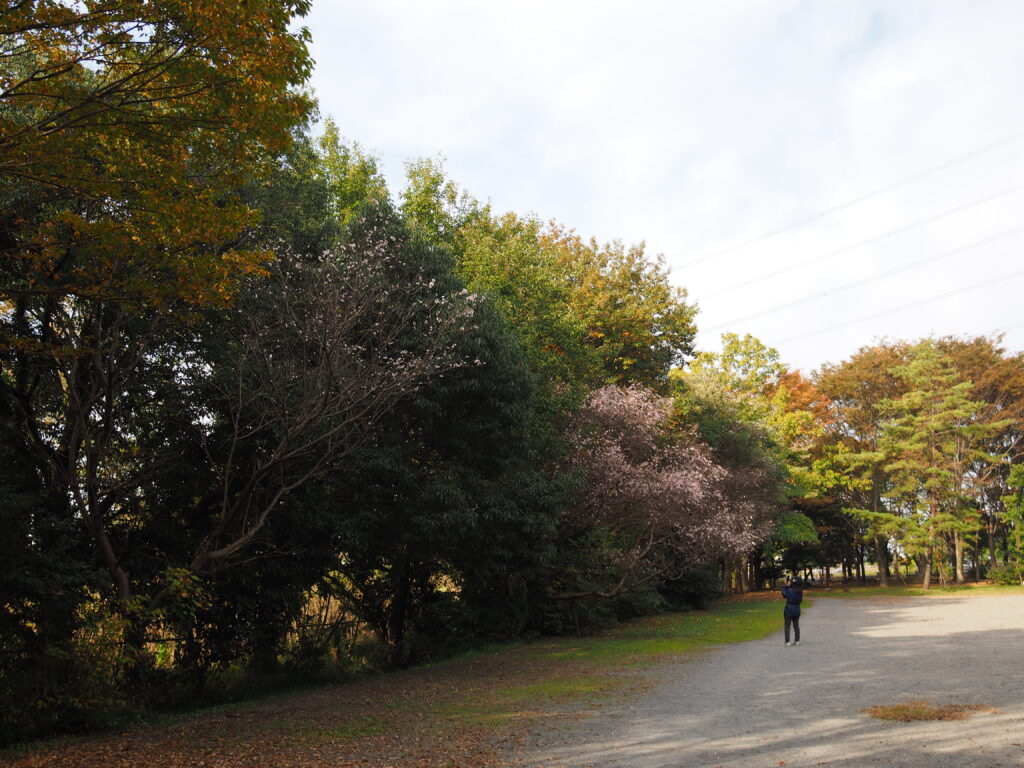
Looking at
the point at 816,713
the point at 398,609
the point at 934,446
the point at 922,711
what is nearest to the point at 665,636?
the point at 398,609

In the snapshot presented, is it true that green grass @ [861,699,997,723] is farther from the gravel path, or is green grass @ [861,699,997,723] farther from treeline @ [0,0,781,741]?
treeline @ [0,0,781,741]

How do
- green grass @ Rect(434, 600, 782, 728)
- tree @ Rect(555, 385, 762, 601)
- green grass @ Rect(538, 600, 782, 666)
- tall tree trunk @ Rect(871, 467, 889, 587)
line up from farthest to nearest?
1. tall tree trunk @ Rect(871, 467, 889, 587)
2. tree @ Rect(555, 385, 762, 601)
3. green grass @ Rect(538, 600, 782, 666)
4. green grass @ Rect(434, 600, 782, 728)

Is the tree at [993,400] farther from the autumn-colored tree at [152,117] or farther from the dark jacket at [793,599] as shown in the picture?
the autumn-colored tree at [152,117]

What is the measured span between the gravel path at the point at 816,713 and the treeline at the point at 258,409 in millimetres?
5679

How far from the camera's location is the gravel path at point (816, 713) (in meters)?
6.27

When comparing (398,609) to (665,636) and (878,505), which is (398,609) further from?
(878,505)

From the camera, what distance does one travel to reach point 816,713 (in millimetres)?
8070

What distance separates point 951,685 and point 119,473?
12.9m

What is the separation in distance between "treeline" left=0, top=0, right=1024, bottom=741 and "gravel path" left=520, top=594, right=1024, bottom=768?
18.6 ft

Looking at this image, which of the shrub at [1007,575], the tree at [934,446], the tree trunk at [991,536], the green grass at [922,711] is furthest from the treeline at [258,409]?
the tree trunk at [991,536]

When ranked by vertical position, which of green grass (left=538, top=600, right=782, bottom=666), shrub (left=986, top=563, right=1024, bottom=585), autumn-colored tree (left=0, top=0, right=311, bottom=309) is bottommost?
shrub (left=986, top=563, right=1024, bottom=585)

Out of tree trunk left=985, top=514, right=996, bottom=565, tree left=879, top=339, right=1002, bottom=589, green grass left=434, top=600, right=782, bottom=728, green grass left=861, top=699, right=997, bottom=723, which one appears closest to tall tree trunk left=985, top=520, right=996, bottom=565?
tree trunk left=985, top=514, right=996, bottom=565

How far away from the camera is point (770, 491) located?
33.3 metres

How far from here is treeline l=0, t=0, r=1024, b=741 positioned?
23.5 ft
